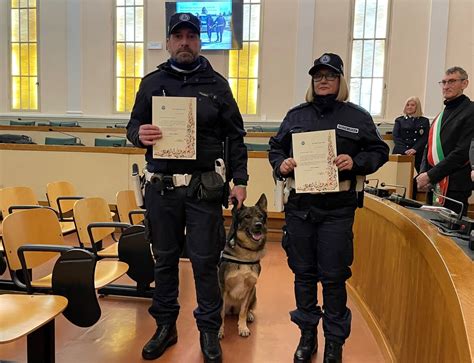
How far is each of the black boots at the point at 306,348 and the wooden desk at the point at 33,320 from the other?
1137 millimetres

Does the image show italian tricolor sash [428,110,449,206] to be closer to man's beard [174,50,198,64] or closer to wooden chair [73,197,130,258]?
man's beard [174,50,198,64]

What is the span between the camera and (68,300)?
1945 millimetres

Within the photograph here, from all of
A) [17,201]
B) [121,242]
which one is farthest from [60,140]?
[121,242]

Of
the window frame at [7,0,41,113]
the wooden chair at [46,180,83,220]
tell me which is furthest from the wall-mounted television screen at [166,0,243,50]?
the wooden chair at [46,180,83,220]

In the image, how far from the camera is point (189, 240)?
211 centimetres

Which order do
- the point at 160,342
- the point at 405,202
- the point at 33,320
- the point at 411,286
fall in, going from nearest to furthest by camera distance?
the point at 33,320 < the point at 411,286 < the point at 160,342 < the point at 405,202

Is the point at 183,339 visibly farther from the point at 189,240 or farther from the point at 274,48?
the point at 274,48

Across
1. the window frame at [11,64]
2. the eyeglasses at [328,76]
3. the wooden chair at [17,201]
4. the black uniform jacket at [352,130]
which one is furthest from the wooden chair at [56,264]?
the window frame at [11,64]

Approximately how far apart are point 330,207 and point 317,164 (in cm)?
21

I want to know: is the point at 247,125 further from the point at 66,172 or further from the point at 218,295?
the point at 218,295

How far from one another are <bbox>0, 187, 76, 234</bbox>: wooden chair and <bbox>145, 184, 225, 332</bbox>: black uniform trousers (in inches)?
57.1

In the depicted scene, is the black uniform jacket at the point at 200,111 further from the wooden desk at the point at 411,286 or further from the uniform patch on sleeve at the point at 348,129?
the wooden desk at the point at 411,286

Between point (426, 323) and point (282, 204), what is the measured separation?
3.03ft

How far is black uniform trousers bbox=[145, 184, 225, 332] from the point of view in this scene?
2084 millimetres
